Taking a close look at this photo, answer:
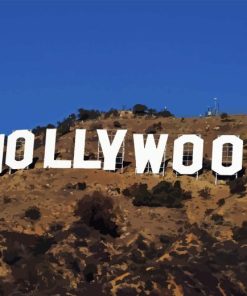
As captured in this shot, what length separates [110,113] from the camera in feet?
444

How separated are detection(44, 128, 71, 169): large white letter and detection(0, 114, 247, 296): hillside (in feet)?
3.38

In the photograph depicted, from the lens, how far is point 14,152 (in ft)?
355

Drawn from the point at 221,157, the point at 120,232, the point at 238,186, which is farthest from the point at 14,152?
the point at 238,186

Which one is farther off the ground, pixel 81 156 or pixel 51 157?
pixel 81 156

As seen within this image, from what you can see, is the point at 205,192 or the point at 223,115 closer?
the point at 205,192

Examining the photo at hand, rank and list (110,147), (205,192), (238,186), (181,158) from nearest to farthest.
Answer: (238,186)
(205,192)
(181,158)
(110,147)

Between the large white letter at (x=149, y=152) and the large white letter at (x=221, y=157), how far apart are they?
5.23 meters

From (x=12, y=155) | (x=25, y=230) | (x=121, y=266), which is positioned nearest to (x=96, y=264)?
(x=121, y=266)

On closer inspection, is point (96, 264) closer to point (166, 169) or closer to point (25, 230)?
point (25, 230)

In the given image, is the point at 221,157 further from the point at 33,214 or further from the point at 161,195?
the point at 33,214

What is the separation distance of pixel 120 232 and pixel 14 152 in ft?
65.8

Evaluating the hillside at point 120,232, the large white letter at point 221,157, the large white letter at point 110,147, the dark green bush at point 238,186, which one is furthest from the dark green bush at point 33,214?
the dark green bush at point 238,186

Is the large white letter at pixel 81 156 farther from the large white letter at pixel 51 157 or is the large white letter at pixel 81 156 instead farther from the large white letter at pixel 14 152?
the large white letter at pixel 14 152

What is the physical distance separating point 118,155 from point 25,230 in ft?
64.1
